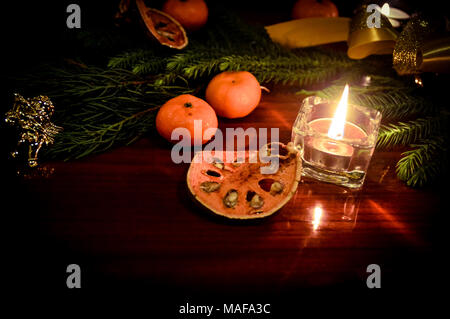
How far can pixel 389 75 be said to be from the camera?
0.81 metres

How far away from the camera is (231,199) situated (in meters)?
0.50

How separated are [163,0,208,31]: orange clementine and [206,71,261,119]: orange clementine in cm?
28

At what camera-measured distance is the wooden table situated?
1.41 ft

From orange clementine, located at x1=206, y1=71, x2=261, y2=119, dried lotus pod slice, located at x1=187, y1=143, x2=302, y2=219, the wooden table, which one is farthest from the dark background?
orange clementine, located at x1=206, y1=71, x2=261, y2=119

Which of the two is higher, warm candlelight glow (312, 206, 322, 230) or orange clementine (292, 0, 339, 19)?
orange clementine (292, 0, 339, 19)

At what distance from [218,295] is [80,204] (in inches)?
9.5

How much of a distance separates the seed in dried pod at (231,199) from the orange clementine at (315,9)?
0.80 meters

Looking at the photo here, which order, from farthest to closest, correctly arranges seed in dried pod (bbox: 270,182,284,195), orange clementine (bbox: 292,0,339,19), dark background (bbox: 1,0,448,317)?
1. orange clementine (bbox: 292,0,339,19)
2. seed in dried pod (bbox: 270,182,284,195)
3. dark background (bbox: 1,0,448,317)

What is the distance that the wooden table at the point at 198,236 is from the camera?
1.41 feet

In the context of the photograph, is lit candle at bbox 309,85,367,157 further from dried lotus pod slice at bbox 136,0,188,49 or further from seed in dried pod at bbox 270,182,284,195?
dried lotus pod slice at bbox 136,0,188,49

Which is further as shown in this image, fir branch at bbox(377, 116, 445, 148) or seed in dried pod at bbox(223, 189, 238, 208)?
fir branch at bbox(377, 116, 445, 148)

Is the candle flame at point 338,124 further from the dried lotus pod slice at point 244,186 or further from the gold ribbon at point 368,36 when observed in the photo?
the gold ribbon at point 368,36

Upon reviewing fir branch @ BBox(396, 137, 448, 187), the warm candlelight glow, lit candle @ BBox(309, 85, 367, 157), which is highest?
lit candle @ BBox(309, 85, 367, 157)

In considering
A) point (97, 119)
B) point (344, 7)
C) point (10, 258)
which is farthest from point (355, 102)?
point (344, 7)
